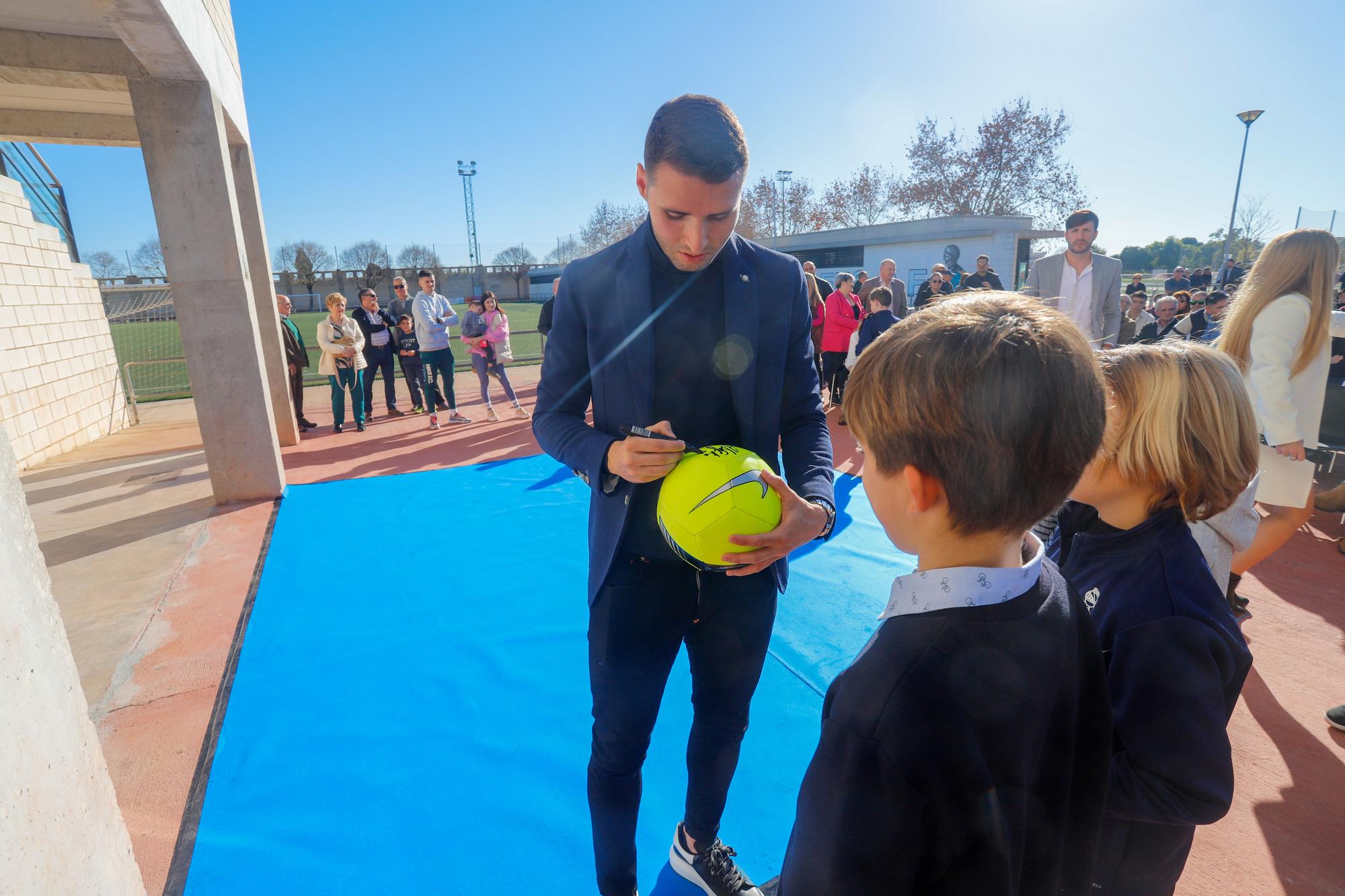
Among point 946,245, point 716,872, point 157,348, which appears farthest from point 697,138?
point 946,245

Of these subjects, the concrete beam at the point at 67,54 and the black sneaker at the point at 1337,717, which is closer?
the black sneaker at the point at 1337,717

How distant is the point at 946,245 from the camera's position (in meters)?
27.3

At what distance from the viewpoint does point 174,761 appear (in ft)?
9.61

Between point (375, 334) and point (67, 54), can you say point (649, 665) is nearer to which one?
point (67, 54)

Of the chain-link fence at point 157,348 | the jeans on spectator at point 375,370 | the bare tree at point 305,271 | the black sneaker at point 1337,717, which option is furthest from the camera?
the bare tree at point 305,271

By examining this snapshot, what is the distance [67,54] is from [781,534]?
7.50 meters

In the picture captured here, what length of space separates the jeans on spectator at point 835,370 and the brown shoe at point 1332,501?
17.3 ft

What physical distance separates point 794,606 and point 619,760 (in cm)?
250

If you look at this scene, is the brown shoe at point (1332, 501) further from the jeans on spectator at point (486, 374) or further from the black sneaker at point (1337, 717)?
the jeans on spectator at point (486, 374)

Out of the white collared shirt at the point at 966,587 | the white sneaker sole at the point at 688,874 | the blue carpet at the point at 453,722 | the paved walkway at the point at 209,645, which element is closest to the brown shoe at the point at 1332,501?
the paved walkway at the point at 209,645

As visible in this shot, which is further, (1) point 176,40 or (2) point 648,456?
(1) point 176,40

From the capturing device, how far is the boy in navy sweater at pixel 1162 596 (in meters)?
1.27

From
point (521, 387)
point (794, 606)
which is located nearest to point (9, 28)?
point (794, 606)

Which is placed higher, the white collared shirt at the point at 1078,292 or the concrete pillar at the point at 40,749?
the white collared shirt at the point at 1078,292
